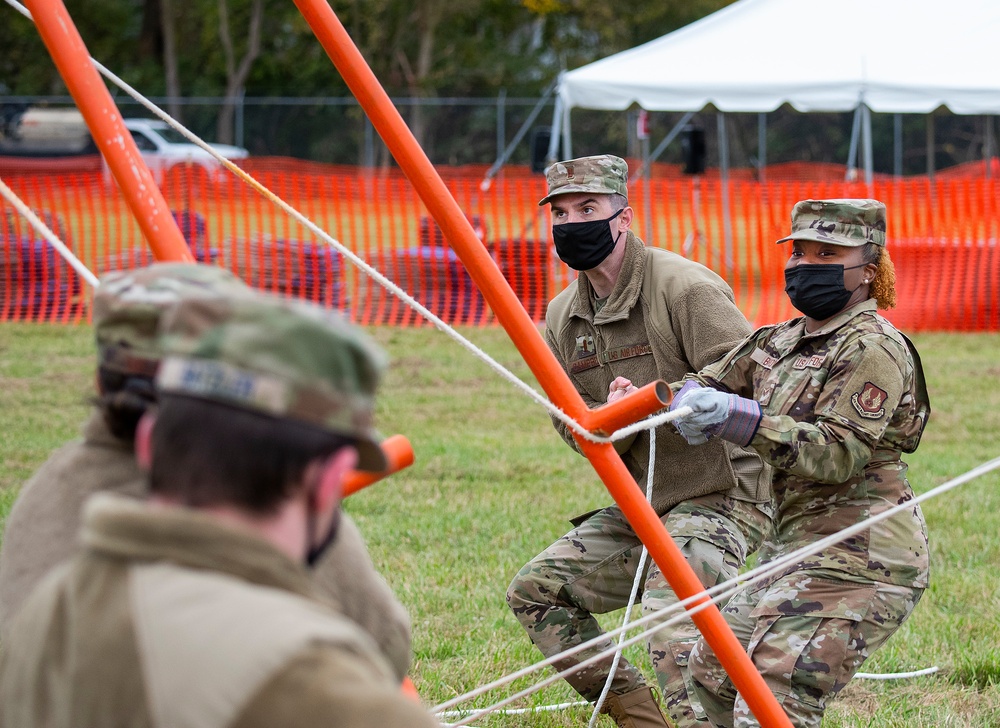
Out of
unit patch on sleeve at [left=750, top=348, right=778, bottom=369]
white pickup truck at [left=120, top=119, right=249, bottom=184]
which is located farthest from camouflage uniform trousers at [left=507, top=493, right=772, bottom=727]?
white pickup truck at [left=120, top=119, right=249, bottom=184]

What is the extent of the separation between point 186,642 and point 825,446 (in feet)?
7.64

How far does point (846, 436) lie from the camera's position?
3422 millimetres

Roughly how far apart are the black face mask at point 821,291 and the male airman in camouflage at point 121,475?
2061 mm

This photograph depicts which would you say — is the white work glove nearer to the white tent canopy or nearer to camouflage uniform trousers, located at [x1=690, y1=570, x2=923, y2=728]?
camouflage uniform trousers, located at [x1=690, y1=570, x2=923, y2=728]

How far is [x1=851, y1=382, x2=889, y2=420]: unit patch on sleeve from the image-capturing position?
11.4ft

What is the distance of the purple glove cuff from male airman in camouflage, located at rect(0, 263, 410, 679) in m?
1.52

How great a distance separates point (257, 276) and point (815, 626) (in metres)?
12.4

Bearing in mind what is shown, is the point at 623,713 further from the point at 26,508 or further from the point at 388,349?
the point at 388,349

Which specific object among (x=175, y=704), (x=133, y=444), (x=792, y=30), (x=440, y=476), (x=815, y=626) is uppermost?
(x=792, y=30)

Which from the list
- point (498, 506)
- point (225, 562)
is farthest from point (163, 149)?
point (225, 562)

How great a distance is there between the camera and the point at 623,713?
432 centimetres

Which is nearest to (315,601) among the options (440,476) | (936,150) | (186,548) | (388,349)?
(186,548)

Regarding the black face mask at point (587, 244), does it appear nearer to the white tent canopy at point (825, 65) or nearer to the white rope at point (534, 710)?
the white rope at point (534, 710)

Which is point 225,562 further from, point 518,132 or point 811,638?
point 518,132
